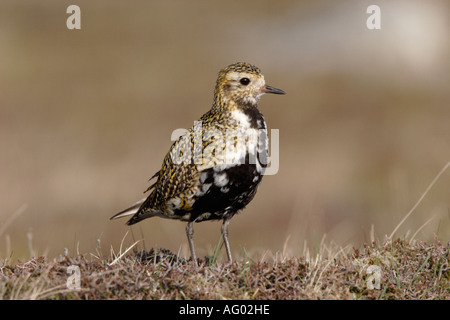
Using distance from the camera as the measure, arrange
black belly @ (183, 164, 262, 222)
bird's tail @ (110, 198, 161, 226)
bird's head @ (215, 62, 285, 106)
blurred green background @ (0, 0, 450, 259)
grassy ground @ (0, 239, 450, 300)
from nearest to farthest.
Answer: grassy ground @ (0, 239, 450, 300) < black belly @ (183, 164, 262, 222) < bird's head @ (215, 62, 285, 106) < bird's tail @ (110, 198, 161, 226) < blurred green background @ (0, 0, 450, 259)

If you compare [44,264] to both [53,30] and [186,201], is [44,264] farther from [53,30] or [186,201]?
[53,30]

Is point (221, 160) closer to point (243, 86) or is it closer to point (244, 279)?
point (243, 86)

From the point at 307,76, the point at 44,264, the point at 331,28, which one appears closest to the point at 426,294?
the point at 44,264

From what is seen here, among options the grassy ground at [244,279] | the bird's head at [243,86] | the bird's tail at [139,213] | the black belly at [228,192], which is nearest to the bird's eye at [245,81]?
the bird's head at [243,86]

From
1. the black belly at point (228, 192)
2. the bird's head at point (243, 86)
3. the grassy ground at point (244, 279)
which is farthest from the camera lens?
the bird's head at point (243, 86)

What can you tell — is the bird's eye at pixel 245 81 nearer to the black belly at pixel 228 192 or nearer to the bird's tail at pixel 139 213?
the black belly at pixel 228 192

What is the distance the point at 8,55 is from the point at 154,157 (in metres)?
15.3

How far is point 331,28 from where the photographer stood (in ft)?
116

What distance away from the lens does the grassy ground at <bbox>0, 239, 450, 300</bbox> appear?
173 inches

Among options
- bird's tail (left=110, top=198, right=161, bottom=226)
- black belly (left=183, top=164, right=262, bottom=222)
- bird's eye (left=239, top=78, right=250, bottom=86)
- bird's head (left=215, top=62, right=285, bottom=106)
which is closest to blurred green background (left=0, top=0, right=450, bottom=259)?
bird's tail (left=110, top=198, right=161, bottom=226)

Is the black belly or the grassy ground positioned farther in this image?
the black belly

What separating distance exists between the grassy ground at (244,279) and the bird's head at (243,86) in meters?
1.85

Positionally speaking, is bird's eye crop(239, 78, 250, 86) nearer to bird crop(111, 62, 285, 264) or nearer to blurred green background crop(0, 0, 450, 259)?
bird crop(111, 62, 285, 264)

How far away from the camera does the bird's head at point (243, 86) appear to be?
6.17m
